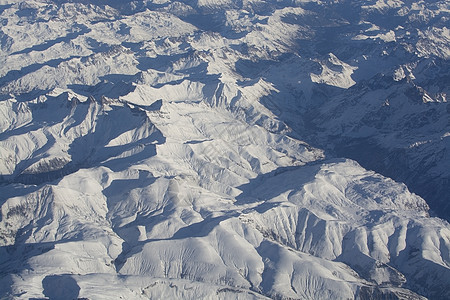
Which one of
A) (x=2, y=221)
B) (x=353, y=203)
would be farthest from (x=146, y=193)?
(x=353, y=203)

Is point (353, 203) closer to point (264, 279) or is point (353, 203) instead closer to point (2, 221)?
point (264, 279)

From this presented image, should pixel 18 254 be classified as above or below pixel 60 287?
below

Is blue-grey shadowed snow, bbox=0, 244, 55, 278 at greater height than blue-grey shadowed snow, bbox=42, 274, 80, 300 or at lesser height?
lesser

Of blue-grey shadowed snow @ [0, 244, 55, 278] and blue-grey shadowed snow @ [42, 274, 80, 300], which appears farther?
blue-grey shadowed snow @ [0, 244, 55, 278]

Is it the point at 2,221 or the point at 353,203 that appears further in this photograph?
the point at 353,203

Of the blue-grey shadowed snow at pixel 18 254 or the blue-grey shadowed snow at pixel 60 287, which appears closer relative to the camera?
the blue-grey shadowed snow at pixel 60 287

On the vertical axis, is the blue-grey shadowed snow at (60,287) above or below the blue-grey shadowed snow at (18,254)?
above

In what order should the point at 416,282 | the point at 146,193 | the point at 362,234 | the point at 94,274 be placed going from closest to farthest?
the point at 94,274 → the point at 416,282 → the point at 362,234 → the point at 146,193

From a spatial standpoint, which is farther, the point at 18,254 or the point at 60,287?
the point at 18,254
